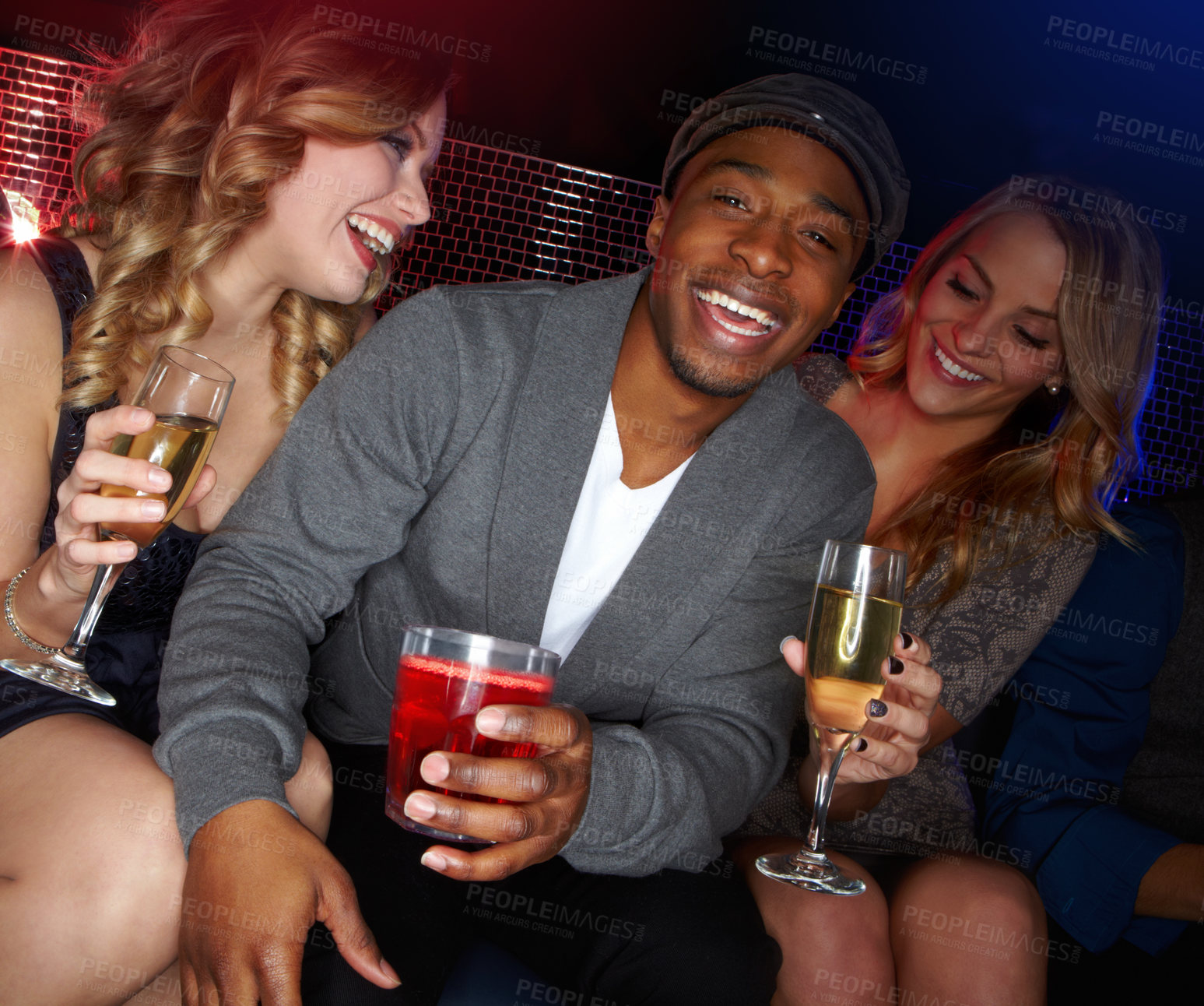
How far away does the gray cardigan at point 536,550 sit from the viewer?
1.60 metres

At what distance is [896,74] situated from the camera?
11.1ft

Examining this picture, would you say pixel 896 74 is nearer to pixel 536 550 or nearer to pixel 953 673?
pixel 953 673

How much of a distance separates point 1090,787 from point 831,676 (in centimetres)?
140

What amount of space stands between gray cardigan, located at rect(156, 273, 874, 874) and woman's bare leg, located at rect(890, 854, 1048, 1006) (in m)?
0.41

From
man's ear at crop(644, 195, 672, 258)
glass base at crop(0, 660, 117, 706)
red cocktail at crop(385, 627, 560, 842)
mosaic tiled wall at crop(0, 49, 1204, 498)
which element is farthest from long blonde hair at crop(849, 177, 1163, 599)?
glass base at crop(0, 660, 117, 706)

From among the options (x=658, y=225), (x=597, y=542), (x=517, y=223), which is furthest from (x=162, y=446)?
(x=517, y=223)

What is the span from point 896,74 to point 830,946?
277 centimetres

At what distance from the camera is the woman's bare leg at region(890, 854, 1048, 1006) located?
182cm

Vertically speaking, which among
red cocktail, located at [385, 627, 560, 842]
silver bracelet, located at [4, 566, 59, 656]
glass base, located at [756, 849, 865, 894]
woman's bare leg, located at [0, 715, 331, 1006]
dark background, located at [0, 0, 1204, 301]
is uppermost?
dark background, located at [0, 0, 1204, 301]

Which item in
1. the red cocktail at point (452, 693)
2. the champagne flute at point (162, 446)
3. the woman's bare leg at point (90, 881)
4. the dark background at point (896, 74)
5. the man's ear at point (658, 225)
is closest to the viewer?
the red cocktail at point (452, 693)

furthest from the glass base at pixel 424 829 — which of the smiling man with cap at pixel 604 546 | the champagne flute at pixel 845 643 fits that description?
the champagne flute at pixel 845 643

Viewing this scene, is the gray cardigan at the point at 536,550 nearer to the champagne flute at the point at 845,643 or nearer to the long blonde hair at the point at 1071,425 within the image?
the champagne flute at the point at 845,643

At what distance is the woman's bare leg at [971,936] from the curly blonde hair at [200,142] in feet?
5.26

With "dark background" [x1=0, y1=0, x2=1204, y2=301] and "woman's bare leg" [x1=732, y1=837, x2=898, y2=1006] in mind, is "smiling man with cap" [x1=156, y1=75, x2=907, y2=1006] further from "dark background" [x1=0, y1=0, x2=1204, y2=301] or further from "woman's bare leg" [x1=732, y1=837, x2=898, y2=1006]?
"dark background" [x1=0, y1=0, x2=1204, y2=301]
